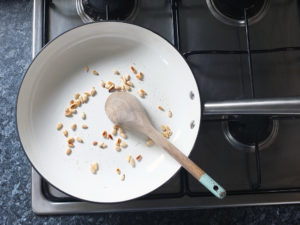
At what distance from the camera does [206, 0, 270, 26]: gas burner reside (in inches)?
21.5

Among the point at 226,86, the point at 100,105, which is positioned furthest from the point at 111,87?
the point at 226,86

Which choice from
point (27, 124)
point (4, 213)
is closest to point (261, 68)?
point (27, 124)

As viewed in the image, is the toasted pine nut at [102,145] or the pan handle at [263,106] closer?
the pan handle at [263,106]

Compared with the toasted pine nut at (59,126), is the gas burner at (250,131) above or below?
below

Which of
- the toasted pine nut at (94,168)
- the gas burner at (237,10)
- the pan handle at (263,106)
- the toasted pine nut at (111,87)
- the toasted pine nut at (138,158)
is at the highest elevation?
the gas burner at (237,10)

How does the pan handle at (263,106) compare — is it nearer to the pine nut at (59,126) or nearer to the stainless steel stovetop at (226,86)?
the stainless steel stovetop at (226,86)

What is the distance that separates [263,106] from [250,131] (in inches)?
5.1

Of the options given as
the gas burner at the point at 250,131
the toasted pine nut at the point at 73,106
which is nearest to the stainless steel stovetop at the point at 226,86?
the gas burner at the point at 250,131

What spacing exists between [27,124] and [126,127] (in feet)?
0.47

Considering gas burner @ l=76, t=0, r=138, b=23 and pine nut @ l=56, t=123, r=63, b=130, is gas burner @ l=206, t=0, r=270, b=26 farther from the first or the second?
pine nut @ l=56, t=123, r=63, b=130

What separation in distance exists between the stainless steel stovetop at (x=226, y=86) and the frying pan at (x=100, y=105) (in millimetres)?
28

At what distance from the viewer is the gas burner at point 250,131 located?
1.70ft

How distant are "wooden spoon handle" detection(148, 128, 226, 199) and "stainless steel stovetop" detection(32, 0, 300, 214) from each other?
6 centimetres

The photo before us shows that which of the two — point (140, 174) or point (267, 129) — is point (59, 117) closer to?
point (140, 174)
